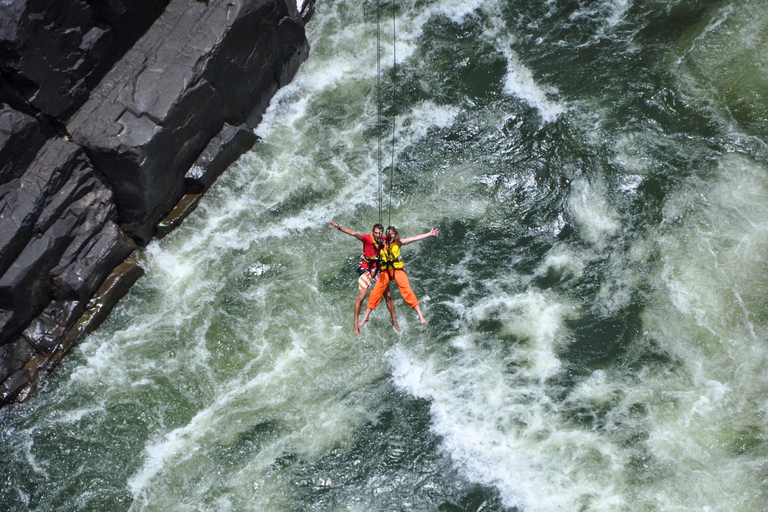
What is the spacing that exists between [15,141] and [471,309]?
7.20m

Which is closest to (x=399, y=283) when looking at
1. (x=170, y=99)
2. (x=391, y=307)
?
(x=391, y=307)

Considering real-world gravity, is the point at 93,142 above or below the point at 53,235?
above

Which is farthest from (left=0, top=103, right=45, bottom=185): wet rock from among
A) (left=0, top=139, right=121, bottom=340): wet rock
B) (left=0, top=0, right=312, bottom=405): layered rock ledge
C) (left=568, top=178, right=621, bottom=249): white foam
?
(left=568, top=178, right=621, bottom=249): white foam

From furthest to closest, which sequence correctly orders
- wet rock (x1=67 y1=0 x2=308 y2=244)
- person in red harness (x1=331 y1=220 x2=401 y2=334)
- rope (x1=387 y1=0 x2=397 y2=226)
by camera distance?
rope (x1=387 y1=0 x2=397 y2=226) < wet rock (x1=67 y1=0 x2=308 y2=244) < person in red harness (x1=331 y1=220 x2=401 y2=334)

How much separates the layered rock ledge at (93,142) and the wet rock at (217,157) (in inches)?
1.0

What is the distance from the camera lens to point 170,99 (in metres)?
11.0

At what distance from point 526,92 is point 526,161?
1689mm

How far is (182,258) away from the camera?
11.8m

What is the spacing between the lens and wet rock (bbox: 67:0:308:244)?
10.8 metres

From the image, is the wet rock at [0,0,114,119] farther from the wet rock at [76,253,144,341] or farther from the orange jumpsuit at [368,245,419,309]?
the orange jumpsuit at [368,245,419,309]

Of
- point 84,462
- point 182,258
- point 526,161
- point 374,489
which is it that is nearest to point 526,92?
point 526,161

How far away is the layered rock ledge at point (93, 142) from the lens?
33.8ft

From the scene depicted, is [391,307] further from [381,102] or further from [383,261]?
[381,102]

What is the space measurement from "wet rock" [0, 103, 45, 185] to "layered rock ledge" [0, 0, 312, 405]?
2 cm
